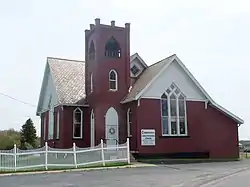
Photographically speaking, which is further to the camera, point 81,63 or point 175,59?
point 81,63

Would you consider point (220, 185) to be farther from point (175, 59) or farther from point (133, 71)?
point (133, 71)

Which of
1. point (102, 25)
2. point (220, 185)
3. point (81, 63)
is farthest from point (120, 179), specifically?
point (81, 63)

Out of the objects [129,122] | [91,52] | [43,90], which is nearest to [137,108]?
[129,122]

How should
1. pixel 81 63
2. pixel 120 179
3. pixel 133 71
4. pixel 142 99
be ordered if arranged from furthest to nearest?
pixel 81 63
pixel 133 71
pixel 142 99
pixel 120 179

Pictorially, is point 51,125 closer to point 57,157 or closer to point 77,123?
point 77,123

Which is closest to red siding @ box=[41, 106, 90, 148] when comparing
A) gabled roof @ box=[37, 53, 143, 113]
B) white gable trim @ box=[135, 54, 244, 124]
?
gabled roof @ box=[37, 53, 143, 113]

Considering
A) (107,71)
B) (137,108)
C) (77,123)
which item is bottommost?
(77,123)

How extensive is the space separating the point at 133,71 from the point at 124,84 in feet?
9.80

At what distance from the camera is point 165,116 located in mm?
29609

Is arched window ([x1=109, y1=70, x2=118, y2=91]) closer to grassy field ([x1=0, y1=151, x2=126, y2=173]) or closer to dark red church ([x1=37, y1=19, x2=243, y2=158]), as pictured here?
dark red church ([x1=37, y1=19, x2=243, y2=158])

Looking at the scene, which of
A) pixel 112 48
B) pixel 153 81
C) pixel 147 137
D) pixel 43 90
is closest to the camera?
pixel 147 137

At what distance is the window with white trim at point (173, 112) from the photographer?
29547mm

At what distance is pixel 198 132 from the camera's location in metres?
30.4

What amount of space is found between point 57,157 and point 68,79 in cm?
1186
